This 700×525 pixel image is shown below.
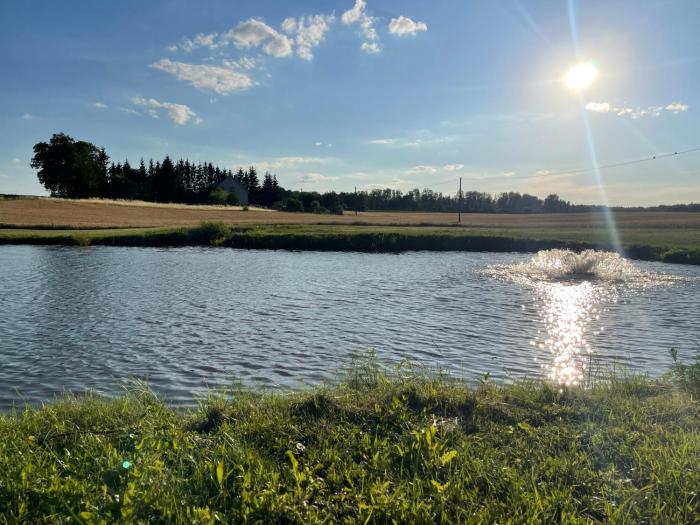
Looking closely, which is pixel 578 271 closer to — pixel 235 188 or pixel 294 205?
pixel 294 205

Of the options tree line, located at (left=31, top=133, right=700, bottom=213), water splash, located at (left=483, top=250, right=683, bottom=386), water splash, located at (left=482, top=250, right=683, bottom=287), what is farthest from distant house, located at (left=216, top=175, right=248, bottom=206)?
water splash, located at (left=482, top=250, right=683, bottom=287)

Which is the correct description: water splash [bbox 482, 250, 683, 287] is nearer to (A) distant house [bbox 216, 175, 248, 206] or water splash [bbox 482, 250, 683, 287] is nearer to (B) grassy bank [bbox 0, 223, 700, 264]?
(B) grassy bank [bbox 0, 223, 700, 264]

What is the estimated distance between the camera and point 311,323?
15.8 meters

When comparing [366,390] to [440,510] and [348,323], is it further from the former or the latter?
[348,323]

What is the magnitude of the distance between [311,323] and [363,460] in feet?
34.0

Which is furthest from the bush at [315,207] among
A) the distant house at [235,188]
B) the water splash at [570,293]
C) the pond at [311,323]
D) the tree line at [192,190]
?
the pond at [311,323]

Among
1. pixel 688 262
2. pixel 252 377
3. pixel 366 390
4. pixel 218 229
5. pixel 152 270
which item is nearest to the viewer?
pixel 366 390

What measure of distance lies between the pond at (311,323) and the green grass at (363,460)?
300cm

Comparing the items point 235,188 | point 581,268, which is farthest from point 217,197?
point 581,268

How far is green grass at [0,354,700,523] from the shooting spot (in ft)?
14.6

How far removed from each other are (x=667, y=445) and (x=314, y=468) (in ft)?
12.8

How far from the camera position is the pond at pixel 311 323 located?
1101cm

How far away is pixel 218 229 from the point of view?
49875 mm

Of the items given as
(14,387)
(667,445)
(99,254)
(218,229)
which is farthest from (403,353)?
(218,229)
